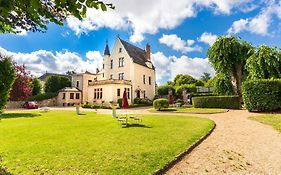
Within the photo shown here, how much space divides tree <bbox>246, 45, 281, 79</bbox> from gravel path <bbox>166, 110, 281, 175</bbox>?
1526cm

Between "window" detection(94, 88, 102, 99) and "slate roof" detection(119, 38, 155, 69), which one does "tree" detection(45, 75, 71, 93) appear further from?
"slate roof" detection(119, 38, 155, 69)

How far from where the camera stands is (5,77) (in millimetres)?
5996

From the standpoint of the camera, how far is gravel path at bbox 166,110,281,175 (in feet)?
18.5

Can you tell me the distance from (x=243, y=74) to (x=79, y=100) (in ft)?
107

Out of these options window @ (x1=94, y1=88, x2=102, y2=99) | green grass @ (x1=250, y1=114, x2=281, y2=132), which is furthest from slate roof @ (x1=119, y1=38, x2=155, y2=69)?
green grass @ (x1=250, y1=114, x2=281, y2=132)

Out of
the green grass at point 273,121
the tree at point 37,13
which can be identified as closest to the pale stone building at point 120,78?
the green grass at point 273,121

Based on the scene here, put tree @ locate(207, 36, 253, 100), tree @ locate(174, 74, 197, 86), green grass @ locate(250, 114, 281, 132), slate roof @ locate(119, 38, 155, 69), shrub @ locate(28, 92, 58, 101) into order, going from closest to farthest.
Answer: green grass @ locate(250, 114, 281, 132), tree @ locate(207, 36, 253, 100), slate roof @ locate(119, 38, 155, 69), shrub @ locate(28, 92, 58, 101), tree @ locate(174, 74, 197, 86)

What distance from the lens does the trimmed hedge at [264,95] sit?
738 inches

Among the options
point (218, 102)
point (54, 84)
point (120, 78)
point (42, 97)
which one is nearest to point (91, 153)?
point (218, 102)

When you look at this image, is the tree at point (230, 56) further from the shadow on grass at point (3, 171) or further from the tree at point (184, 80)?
the tree at point (184, 80)

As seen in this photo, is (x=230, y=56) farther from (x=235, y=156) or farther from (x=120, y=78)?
(x=235, y=156)

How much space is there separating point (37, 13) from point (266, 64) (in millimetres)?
24558

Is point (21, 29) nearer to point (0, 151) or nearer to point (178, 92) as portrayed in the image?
point (0, 151)

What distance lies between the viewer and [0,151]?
6.84 m
